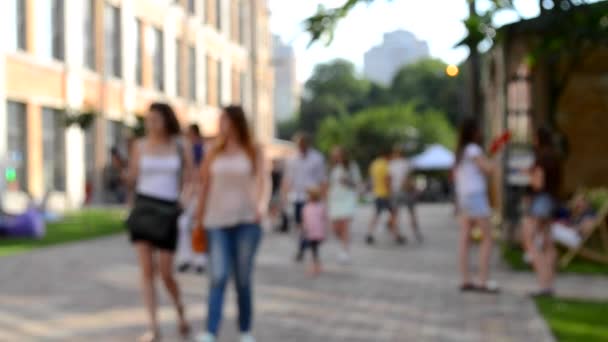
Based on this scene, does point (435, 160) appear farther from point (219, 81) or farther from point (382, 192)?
point (382, 192)

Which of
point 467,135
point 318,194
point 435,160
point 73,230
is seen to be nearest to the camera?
point 467,135

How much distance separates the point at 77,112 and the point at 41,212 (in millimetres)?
6796

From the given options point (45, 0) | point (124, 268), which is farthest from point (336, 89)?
point (124, 268)

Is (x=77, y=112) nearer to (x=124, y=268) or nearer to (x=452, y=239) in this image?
(x=452, y=239)

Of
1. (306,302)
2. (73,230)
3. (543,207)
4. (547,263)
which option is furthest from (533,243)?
(73,230)

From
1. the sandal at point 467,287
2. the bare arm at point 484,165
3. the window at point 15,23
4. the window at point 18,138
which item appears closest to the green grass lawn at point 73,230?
the window at point 18,138

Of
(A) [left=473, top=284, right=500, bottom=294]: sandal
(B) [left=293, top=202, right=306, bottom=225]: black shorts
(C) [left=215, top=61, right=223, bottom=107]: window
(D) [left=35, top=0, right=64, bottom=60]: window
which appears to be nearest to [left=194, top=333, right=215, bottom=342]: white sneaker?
(A) [left=473, top=284, right=500, bottom=294]: sandal

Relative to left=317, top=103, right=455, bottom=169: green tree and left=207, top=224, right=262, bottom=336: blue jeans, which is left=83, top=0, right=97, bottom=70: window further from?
left=317, top=103, right=455, bottom=169: green tree

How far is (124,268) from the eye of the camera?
13117mm

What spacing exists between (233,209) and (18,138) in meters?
24.6

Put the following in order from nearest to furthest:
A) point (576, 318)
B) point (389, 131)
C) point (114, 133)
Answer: point (576, 318)
point (114, 133)
point (389, 131)

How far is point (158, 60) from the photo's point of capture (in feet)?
142

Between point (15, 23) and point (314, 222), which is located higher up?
point (15, 23)

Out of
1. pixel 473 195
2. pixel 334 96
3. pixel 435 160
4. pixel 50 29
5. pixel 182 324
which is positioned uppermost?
pixel 334 96
